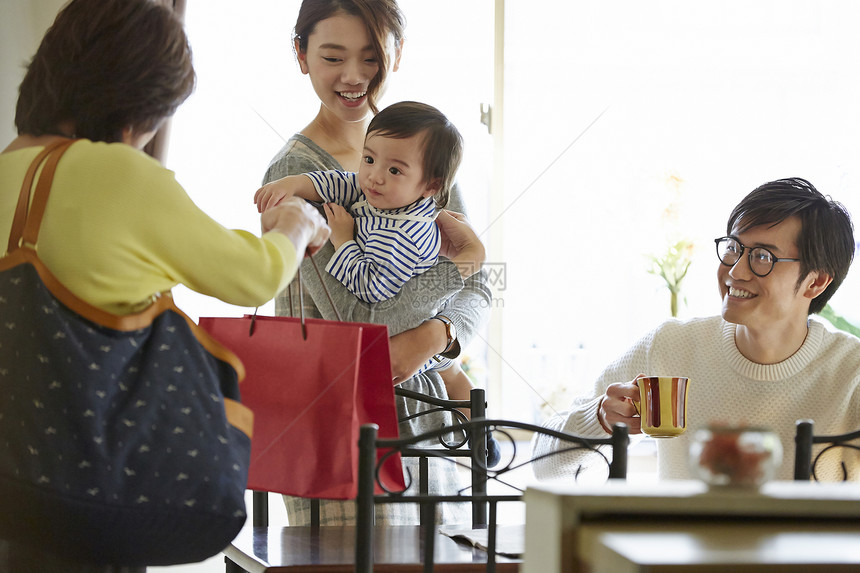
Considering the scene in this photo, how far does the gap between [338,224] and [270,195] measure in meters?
0.15

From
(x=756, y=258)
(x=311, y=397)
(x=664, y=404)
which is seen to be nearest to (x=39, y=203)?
(x=311, y=397)

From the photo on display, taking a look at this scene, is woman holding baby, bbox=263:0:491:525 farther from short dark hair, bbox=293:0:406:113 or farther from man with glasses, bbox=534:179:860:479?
man with glasses, bbox=534:179:860:479

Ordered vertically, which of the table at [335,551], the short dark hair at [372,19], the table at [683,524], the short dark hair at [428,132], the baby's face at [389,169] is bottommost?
the table at [335,551]

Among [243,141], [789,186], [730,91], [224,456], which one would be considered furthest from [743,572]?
[730,91]

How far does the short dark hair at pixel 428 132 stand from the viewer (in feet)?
5.44

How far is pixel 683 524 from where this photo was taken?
2.37ft

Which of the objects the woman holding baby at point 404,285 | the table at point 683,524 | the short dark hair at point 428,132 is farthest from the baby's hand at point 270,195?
the table at point 683,524

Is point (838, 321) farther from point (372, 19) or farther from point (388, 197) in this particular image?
point (372, 19)

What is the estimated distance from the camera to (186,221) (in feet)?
3.16

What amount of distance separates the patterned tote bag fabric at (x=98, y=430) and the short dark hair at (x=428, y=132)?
2.60ft

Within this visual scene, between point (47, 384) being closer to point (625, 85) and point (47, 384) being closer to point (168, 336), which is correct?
point (168, 336)

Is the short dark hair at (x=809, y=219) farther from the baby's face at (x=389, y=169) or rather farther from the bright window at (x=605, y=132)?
the bright window at (x=605, y=132)

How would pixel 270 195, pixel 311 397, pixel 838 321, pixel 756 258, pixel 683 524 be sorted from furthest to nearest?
pixel 838 321 < pixel 756 258 < pixel 270 195 < pixel 311 397 < pixel 683 524

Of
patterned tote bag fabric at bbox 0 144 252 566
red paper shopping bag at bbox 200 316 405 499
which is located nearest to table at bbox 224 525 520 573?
red paper shopping bag at bbox 200 316 405 499
